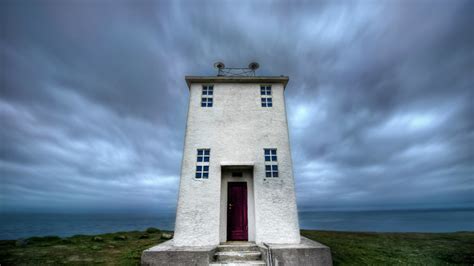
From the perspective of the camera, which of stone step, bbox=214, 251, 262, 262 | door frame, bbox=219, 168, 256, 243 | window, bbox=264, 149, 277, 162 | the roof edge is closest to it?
stone step, bbox=214, 251, 262, 262

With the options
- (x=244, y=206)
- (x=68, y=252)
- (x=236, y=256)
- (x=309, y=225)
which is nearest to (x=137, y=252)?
(x=68, y=252)

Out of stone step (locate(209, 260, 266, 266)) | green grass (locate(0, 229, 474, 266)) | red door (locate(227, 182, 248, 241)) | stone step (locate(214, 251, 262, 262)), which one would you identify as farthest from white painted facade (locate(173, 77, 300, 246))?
green grass (locate(0, 229, 474, 266))

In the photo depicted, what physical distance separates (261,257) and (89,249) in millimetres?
8609

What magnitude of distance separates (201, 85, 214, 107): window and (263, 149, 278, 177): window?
386 centimetres

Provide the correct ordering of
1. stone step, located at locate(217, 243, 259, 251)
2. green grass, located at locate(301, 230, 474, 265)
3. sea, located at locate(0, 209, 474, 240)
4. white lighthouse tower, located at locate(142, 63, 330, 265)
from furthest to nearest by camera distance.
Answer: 1. sea, located at locate(0, 209, 474, 240)
2. white lighthouse tower, located at locate(142, 63, 330, 265)
3. green grass, located at locate(301, 230, 474, 265)
4. stone step, located at locate(217, 243, 259, 251)

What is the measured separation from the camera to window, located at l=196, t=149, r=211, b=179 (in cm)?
869

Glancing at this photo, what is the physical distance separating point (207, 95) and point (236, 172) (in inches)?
170

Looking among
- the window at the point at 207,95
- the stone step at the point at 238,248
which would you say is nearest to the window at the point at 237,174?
the stone step at the point at 238,248

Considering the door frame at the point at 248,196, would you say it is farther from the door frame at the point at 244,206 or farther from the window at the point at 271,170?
the window at the point at 271,170

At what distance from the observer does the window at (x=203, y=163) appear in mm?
8691

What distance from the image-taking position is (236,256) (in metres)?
7.04

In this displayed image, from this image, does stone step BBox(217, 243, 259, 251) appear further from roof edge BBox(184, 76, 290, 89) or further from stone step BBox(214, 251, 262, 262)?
roof edge BBox(184, 76, 290, 89)

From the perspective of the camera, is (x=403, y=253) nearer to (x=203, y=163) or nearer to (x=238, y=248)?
(x=238, y=248)

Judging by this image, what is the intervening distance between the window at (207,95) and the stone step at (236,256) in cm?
665
